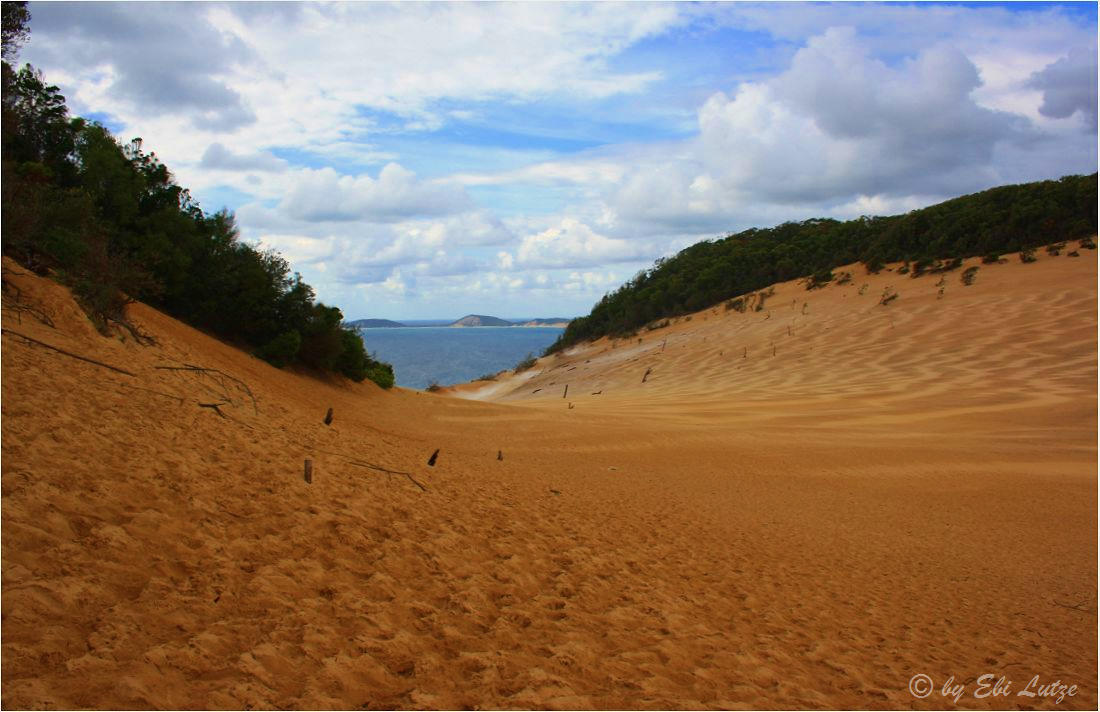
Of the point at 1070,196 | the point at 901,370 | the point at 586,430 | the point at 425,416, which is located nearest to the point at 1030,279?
the point at 1070,196

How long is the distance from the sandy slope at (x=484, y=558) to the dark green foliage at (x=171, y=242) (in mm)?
3519

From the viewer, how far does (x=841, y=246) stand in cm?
5062

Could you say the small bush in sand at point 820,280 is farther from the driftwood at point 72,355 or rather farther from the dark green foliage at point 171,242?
the driftwood at point 72,355

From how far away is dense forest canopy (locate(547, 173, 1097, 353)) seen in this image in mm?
39156

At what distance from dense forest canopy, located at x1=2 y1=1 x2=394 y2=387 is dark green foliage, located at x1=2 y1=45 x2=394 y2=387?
29mm

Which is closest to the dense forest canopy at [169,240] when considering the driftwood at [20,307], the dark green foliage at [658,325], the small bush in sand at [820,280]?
the driftwood at [20,307]

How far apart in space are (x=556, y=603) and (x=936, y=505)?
8.48 metres

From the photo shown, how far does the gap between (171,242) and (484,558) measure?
16.8m


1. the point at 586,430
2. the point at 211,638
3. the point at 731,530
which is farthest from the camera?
the point at 586,430

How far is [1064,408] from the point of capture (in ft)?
61.4

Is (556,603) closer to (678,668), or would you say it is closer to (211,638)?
(678,668)

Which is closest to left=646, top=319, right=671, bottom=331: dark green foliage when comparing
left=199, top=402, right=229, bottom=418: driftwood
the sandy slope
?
the sandy slope

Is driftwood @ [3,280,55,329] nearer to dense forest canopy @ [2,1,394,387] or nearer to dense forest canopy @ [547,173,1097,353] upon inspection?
dense forest canopy @ [2,1,394,387]

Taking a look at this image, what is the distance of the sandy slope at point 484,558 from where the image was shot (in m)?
4.00
